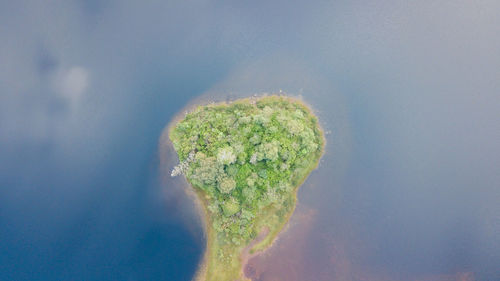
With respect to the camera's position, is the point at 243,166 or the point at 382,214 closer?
the point at 243,166

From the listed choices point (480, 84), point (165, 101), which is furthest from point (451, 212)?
point (165, 101)

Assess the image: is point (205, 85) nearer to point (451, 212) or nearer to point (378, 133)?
point (378, 133)

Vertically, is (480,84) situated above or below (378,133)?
above

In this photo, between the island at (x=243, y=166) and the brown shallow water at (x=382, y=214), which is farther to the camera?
the brown shallow water at (x=382, y=214)

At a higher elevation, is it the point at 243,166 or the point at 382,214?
the point at 243,166

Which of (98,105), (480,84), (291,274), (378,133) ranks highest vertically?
(98,105)

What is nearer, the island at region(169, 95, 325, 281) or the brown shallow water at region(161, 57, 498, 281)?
the island at region(169, 95, 325, 281)

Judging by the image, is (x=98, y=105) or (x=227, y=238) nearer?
(x=227, y=238)
